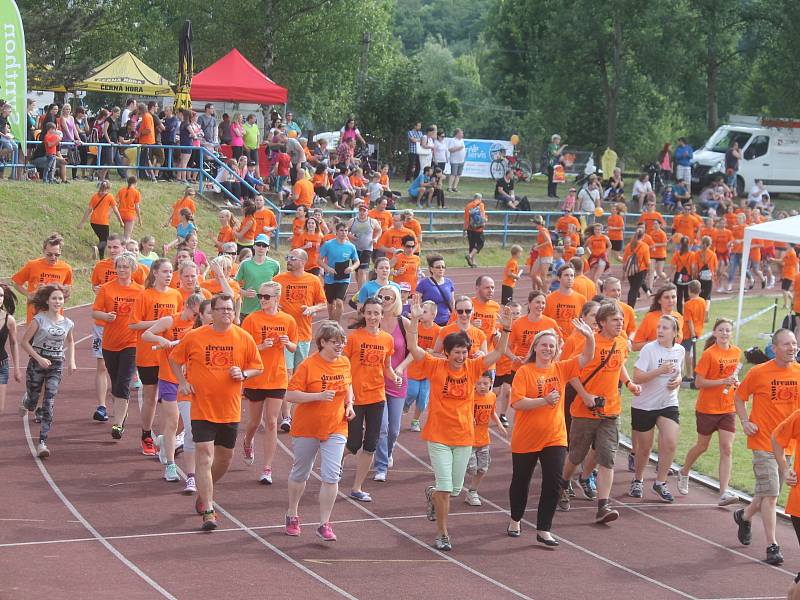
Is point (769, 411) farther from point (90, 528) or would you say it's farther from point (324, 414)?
point (90, 528)

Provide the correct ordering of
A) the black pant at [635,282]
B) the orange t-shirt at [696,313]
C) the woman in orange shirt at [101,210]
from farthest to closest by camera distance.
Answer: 1. the woman in orange shirt at [101,210]
2. the black pant at [635,282]
3. the orange t-shirt at [696,313]

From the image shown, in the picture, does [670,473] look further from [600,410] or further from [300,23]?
[300,23]

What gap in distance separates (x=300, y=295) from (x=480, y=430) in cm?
321

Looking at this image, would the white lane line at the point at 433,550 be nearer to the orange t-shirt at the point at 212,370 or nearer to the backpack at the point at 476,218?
the orange t-shirt at the point at 212,370

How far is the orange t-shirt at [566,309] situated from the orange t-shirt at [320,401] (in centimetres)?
460

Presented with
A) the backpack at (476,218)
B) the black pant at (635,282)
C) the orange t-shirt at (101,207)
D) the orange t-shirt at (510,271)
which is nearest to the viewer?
the orange t-shirt at (510,271)

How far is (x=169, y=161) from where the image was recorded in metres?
28.5

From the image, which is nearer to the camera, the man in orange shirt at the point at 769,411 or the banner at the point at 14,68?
the man in orange shirt at the point at 769,411

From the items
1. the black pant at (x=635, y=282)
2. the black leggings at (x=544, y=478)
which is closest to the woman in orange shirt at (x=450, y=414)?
the black leggings at (x=544, y=478)

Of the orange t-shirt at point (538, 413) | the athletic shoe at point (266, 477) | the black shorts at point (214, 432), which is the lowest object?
the athletic shoe at point (266, 477)

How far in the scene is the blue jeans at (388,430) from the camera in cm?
1198

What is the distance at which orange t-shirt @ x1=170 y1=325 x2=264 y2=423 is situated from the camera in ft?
32.7

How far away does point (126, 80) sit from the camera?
34.1 meters

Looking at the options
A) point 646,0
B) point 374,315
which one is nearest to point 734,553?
point 374,315
